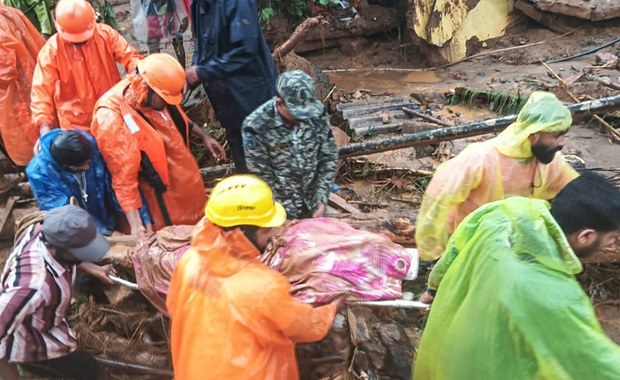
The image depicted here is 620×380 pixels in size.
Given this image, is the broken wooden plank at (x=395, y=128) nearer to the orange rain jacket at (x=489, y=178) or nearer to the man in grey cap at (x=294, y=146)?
the man in grey cap at (x=294, y=146)

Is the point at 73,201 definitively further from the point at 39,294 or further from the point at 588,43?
the point at 588,43

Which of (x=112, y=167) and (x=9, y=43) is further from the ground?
(x=9, y=43)

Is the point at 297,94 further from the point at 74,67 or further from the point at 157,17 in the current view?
the point at 157,17

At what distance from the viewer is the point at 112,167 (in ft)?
10.4

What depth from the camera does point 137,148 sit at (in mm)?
3156

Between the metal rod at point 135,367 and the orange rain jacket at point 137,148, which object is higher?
the orange rain jacket at point 137,148

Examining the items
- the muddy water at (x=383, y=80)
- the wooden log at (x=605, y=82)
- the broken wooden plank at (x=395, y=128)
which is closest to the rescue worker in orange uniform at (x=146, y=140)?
the broken wooden plank at (x=395, y=128)

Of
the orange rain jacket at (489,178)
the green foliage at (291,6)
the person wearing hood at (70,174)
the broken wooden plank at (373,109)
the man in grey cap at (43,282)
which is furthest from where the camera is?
the green foliage at (291,6)

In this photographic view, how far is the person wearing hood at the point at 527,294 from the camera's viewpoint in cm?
168

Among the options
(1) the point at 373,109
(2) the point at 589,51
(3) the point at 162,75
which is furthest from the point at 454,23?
(3) the point at 162,75

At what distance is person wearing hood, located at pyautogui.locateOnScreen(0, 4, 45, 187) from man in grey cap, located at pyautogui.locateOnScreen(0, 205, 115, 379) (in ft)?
5.83

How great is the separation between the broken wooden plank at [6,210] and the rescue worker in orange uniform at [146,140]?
4.02 feet

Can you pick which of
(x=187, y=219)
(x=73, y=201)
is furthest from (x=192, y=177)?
(x=73, y=201)

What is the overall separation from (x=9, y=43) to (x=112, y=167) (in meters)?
1.55
